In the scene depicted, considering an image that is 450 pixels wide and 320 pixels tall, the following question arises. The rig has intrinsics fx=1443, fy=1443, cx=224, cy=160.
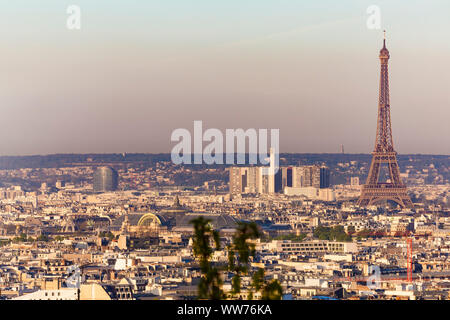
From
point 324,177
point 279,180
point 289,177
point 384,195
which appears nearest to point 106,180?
point 279,180

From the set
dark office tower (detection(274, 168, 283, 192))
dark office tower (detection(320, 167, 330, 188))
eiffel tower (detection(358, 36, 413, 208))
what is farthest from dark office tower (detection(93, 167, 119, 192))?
eiffel tower (detection(358, 36, 413, 208))

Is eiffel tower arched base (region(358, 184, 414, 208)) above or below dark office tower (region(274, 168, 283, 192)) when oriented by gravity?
below

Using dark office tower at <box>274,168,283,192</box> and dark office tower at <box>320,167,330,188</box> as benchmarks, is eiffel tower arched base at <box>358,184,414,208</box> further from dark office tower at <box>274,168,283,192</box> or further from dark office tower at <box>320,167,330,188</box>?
dark office tower at <box>320,167,330,188</box>

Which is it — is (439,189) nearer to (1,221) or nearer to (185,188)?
(185,188)

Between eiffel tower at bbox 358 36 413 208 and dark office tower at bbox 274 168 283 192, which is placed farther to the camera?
dark office tower at bbox 274 168 283 192

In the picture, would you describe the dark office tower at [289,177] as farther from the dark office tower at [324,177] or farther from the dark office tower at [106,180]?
the dark office tower at [106,180]

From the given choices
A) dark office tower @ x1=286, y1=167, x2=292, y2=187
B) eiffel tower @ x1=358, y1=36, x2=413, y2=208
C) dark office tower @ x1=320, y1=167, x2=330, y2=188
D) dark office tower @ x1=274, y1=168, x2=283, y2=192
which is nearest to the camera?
eiffel tower @ x1=358, y1=36, x2=413, y2=208

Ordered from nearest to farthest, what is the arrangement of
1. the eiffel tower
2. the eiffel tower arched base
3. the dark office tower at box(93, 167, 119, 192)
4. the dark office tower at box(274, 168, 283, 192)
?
the eiffel tower
the eiffel tower arched base
the dark office tower at box(274, 168, 283, 192)
the dark office tower at box(93, 167, 119, 192)
